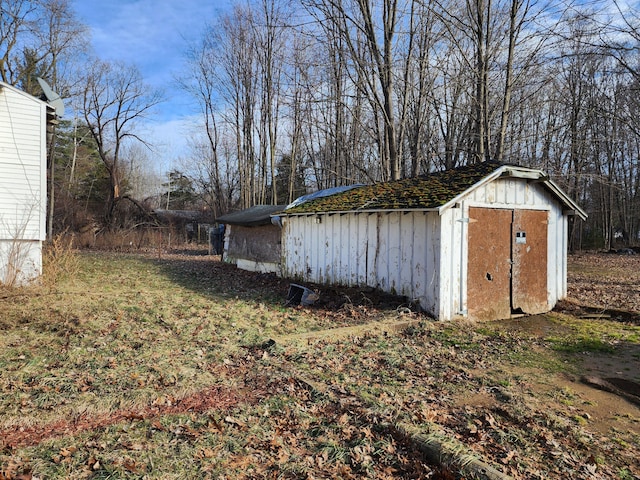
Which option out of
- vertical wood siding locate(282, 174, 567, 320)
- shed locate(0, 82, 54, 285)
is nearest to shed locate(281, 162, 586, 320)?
vertical wood siding locate(282, 174, 567, 320)

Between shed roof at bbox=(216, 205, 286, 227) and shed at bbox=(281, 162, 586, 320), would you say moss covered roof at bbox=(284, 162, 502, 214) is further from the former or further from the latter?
shed roof at bbox=(216, 205, 286, 227)

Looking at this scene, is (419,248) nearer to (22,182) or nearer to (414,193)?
(414,193)

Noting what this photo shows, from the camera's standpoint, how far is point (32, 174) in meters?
11.2

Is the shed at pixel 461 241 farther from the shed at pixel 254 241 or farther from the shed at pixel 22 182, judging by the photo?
the shed at pixel 22 182

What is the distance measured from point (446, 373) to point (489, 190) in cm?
508

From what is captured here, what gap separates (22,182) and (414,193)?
10194 mm

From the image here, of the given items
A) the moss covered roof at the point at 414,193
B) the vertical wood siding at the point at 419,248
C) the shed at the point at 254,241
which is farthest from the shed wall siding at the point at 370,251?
the shed at the point at 254,241

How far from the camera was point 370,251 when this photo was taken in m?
10.3

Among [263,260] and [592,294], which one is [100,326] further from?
[592,294]

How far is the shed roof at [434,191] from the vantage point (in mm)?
8797

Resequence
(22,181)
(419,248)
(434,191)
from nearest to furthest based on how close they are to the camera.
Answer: (419,248) → (434,191) → (22,181)

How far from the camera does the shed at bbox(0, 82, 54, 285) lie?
1063cm

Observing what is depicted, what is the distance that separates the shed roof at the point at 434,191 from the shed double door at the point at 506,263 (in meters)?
0.67

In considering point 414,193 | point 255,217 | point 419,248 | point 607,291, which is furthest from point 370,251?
point 607,291
